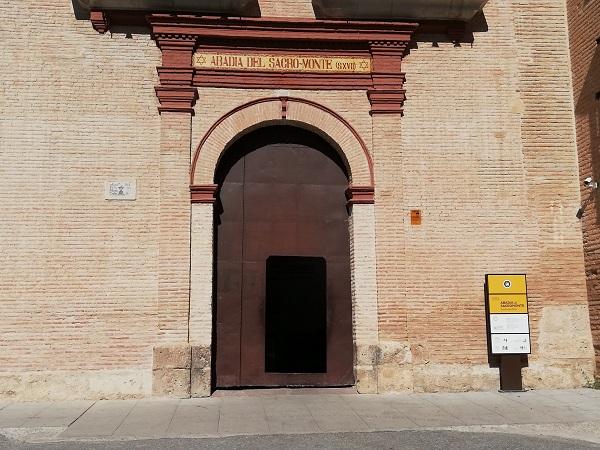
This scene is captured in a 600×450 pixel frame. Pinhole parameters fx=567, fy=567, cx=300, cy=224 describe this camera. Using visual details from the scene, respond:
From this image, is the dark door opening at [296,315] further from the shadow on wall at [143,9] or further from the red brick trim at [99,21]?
the red brick trim at [99,21]

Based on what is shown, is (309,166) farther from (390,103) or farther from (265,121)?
(390,103)

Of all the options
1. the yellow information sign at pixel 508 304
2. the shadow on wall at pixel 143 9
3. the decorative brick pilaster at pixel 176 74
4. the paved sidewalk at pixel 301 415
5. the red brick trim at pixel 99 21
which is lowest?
the paved sidewalk at pixel 301 415

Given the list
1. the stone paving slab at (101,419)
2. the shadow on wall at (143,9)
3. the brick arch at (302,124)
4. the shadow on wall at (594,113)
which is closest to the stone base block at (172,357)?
the stone paving slab at (101,419)

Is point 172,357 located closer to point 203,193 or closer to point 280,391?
point 280,391

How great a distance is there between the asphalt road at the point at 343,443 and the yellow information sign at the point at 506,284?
2.97 meters

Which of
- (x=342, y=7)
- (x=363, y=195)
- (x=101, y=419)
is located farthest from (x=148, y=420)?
(x=342, y=7)

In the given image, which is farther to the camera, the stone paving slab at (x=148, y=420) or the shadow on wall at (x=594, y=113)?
the shadow on wall at (x=594, y=113)

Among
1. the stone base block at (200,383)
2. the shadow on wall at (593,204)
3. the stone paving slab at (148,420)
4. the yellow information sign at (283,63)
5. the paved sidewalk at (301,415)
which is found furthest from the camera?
the yellow information sign at (283,63)

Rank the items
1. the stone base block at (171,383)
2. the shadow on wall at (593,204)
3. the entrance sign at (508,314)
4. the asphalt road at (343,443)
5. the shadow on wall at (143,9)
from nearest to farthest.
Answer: the asphalt road at (343,443) < the stone base block at (171,383) < the entrance sign at (508,314) < the shadow on wall at (143,9) < the shadow on wall at (593,204)

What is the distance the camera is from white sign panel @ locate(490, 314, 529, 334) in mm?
8875

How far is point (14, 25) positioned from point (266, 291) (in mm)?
5945

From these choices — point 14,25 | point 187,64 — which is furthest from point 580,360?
point 14,25

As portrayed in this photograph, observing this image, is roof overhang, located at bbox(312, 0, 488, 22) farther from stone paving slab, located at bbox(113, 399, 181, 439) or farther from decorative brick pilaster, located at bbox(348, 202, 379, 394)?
stone paving slab, located at bbox(113, 399, 181, 439)

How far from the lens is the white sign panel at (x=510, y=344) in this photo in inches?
346
